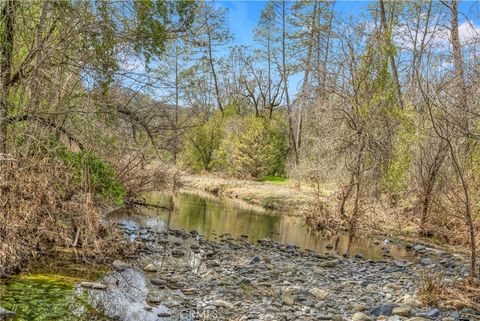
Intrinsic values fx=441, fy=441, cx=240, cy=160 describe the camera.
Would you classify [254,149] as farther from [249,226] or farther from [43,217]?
[43,217]

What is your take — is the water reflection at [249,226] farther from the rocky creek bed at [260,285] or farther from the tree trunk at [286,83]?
the tree trunk at [286,83]

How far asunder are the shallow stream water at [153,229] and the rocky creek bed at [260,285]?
16 centimetres

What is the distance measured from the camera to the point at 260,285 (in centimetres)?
696

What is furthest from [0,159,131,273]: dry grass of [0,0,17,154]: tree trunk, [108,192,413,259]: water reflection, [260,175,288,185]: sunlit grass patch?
[260,175,288,185]: sunlit grass patch

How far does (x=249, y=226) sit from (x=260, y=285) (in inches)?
260

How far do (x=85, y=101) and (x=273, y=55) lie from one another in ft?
76.2

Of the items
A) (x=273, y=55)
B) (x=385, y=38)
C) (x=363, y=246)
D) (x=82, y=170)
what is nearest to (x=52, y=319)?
(x=82, y=170)

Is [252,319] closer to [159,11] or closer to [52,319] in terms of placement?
[52,319]

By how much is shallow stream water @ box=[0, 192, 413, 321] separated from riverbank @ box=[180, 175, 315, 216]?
Answer: 1.08 m

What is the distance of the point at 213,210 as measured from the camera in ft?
53.9

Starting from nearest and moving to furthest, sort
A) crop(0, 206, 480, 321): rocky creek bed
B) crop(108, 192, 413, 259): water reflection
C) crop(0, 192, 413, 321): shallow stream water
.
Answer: crop(0, 192, 413, 321): shallow stream water → crop(0, 206, 480, 321): rocky creek bed → crop(108, 192, 413, 259): water reflection

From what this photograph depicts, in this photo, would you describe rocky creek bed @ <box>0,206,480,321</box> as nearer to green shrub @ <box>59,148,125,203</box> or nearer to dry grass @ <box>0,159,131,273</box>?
dry grass @ <box>0,159,131,273</box>

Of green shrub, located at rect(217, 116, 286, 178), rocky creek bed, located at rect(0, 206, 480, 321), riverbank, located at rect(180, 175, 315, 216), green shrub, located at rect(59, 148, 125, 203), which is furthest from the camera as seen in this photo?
green shrub, located at rect(217, 116, 286, 178)

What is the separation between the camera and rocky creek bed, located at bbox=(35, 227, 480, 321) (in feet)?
18.5
